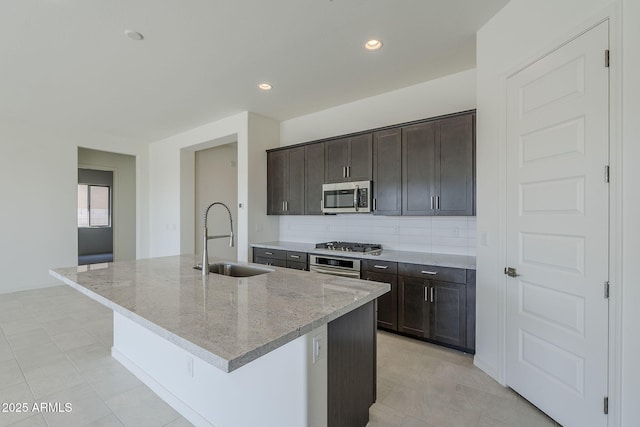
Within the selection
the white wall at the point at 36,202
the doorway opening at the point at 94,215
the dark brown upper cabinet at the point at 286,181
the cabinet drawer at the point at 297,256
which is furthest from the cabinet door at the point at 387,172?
the doorway opening at the point at 94,215

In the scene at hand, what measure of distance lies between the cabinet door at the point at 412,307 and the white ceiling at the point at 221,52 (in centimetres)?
225

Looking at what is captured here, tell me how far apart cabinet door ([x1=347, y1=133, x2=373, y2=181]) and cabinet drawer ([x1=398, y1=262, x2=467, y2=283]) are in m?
1.15

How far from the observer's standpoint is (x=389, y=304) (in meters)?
3.11

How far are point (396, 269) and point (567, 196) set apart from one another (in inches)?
63.7

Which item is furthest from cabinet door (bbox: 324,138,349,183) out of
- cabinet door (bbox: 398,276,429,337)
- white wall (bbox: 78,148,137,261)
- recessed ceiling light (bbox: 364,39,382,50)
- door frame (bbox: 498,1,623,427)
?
white wall (bbox: 78,148,137,261)

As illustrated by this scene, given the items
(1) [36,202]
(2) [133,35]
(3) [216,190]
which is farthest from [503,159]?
(1) [36,202]

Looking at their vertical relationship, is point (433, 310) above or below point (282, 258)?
below

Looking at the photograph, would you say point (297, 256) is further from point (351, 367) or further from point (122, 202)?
point (122, 202)

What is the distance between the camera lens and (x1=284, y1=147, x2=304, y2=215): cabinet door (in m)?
4.23

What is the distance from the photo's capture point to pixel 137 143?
6.21m

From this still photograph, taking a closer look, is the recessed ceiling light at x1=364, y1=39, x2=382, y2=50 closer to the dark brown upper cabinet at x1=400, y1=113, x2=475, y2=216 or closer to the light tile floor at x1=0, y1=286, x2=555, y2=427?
the dark brown upper cabinet at x1=400, y1=113, x2=475, y2=216

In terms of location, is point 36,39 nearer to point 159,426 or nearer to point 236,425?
point 159,426

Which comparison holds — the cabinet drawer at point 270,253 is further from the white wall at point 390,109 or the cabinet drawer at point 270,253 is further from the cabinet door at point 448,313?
the cabinet door at point 448,313

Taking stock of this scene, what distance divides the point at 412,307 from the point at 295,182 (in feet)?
7.63
